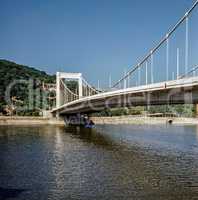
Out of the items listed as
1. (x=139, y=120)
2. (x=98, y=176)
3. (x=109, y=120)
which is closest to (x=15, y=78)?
(x=109, y=120)

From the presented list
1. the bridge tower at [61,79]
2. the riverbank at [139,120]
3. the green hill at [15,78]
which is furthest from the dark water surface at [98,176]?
the green hill at [15,78]

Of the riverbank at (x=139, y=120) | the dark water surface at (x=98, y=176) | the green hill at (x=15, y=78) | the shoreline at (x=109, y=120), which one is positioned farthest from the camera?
the green hill at (x=15, y=78)

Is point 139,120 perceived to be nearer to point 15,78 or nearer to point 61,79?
point 61,79

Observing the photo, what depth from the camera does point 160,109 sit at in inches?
4321

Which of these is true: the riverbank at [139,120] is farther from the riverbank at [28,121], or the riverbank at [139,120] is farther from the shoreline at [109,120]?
the riverbank at [28,121]

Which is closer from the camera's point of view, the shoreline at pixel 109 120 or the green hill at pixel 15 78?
the shoreline at pixel 109 120

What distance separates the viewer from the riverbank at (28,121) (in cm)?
7106

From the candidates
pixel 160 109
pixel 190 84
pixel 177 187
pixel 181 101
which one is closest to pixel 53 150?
pixel 181 101

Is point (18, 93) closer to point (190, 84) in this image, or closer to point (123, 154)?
point (123, 154)

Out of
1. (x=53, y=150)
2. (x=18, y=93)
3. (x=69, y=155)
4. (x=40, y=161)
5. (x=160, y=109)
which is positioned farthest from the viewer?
(x=160, y=109)

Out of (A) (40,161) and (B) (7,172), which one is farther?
(A) (40,161)

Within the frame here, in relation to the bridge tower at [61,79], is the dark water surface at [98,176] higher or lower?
lower

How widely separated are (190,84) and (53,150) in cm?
1157

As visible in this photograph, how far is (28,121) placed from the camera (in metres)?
73.6
